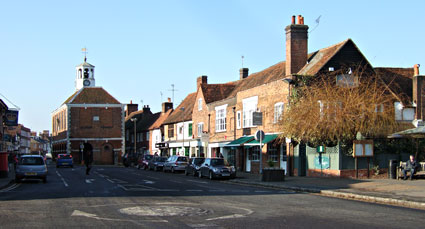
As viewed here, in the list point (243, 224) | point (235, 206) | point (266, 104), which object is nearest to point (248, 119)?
point (266, 104)

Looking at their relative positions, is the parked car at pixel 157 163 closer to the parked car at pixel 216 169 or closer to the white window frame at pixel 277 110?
the parked car at pixel 216 169

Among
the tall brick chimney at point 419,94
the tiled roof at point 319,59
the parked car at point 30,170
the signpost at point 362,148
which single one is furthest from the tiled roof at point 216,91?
the parked car at point 30,170

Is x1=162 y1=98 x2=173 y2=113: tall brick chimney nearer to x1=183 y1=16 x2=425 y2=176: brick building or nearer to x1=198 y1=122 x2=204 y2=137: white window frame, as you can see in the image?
x1=198 y1=122 x2=204 y2=137: white window frame

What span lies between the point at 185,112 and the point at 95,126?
2527cm

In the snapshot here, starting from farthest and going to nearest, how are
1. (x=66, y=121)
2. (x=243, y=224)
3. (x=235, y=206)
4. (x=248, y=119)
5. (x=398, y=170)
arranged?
(x=66, y=121) < (x=248, y=119) < (x=398, y=170) < (x=235, y=206) < (x=243, y=224)

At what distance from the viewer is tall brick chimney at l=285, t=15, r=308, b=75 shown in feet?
117

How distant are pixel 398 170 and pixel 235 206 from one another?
1448 centimetres

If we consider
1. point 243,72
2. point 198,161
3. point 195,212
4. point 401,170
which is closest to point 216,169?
point 198,161

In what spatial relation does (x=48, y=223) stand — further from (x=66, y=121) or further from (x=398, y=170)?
(x=66, y=121)

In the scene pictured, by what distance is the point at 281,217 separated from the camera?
12.9 metres

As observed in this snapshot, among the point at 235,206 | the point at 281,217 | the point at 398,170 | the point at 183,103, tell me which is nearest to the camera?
the point at 281,217

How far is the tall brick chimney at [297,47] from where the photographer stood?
117 feet

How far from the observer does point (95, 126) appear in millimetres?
82062

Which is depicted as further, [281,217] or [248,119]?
[248,119]
